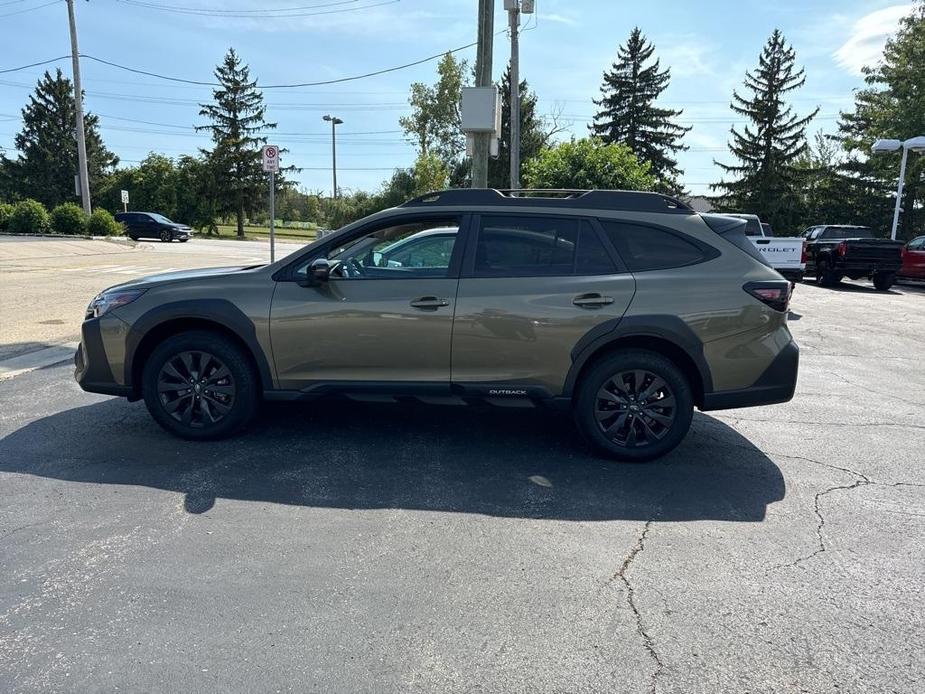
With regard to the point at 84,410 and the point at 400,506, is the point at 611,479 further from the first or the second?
the point at 84,410

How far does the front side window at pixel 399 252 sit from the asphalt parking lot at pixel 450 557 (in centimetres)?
129

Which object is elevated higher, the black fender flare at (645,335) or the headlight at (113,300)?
the headlight at (113,300)

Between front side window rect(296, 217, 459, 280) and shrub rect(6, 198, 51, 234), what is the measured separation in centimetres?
3134

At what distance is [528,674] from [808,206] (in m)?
45.0

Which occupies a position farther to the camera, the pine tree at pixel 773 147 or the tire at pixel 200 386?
the pine tree at pixel 773 147

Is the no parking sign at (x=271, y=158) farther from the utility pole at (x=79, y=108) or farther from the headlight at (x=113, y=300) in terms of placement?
the utility pole at (x=79, y=108)

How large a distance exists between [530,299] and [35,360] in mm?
Result: 6003

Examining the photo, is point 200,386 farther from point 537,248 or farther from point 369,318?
point 537,248

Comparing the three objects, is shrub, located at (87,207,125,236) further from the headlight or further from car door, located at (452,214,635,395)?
car door, located at (452,214,635,395)

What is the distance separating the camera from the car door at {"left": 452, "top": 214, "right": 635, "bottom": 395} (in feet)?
14.7

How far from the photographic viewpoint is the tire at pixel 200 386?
473cm

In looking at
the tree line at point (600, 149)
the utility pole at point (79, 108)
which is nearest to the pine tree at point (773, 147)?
the tree line at point (600, 149)

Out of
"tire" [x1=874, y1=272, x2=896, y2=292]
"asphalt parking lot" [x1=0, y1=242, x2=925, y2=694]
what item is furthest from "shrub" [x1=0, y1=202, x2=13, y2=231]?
"tire" [x1=874, y1=272, x2=896, y2=292]

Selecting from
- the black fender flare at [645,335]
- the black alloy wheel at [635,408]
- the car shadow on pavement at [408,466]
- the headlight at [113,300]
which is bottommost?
the car shadow on pavement at [408,466]
